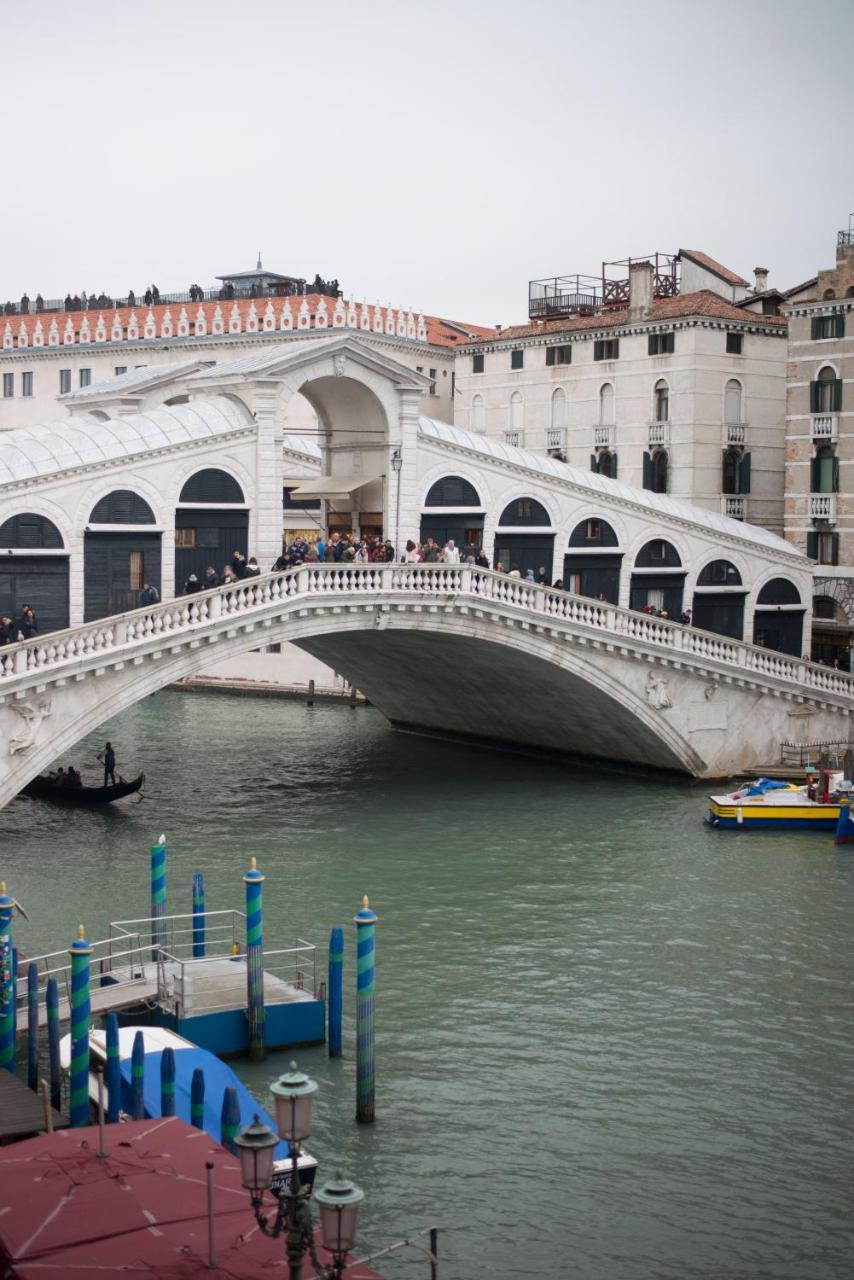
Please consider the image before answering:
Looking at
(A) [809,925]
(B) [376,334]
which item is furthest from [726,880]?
(B) [376,334]

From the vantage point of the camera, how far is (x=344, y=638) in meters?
33.2

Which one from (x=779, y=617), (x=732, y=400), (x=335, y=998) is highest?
(x=732, y=400)

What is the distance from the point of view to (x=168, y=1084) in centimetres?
1438

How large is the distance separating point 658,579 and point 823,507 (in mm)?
4964

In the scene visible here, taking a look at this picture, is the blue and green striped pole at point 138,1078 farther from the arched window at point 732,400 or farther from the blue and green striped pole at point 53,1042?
the arched window at point 732,400

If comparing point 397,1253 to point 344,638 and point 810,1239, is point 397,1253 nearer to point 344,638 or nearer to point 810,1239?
point 810,1239

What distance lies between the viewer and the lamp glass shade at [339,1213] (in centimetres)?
909

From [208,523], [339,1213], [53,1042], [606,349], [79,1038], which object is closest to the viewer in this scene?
[339,1213]

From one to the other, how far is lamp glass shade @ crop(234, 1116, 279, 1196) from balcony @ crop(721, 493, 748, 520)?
3222cm

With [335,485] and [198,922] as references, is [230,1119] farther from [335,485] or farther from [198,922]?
[335,485]

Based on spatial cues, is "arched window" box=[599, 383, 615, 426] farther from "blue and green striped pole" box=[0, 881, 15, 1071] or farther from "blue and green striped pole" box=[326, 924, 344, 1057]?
"blue and green striped pole" box=[0, 881, 15, 1071]

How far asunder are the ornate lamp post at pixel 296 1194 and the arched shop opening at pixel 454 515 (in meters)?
21.3

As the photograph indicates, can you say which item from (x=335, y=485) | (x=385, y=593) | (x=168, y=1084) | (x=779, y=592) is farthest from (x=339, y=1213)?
(x=779, y=592)

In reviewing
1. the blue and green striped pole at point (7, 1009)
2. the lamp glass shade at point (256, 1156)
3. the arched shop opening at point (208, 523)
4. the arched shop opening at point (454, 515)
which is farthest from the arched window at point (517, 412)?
the lamp glass shade at point (256, 1156)
